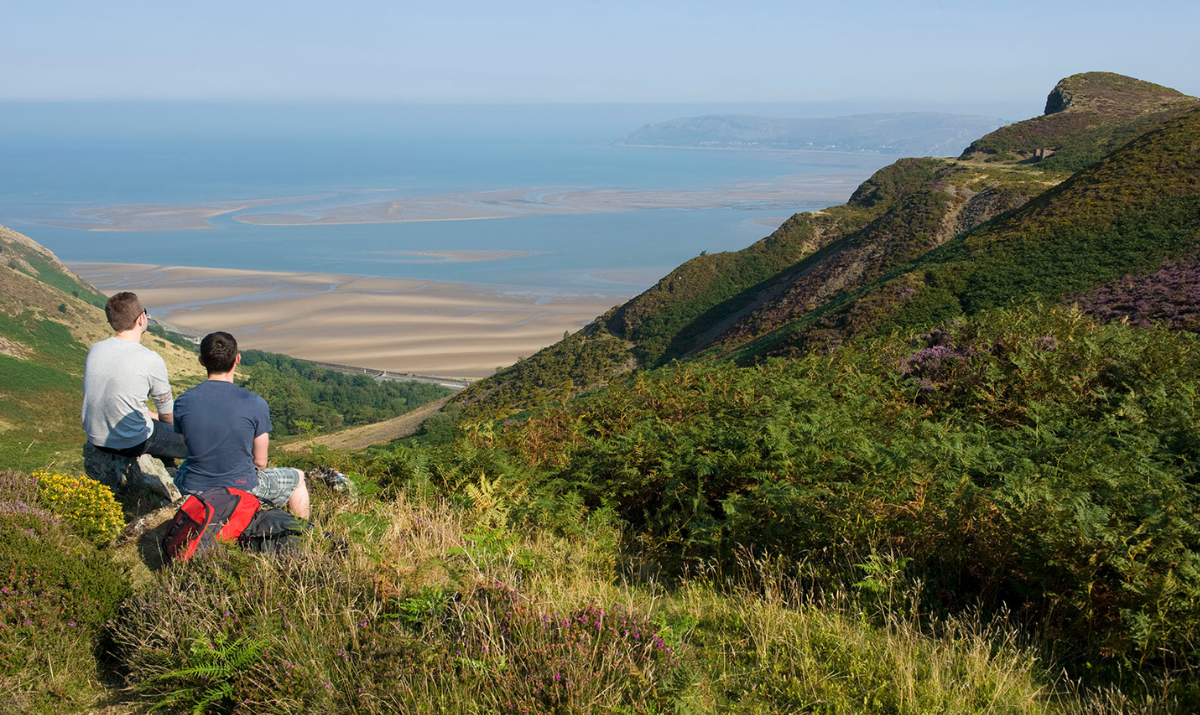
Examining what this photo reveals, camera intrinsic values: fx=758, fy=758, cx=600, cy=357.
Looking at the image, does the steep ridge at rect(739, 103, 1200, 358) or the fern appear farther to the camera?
the steep ridge at rect(739, 103, 1200, 358)

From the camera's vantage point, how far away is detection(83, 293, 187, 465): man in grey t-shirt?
5516 millimetres

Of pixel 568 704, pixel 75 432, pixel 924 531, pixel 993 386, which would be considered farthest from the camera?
pixel 75 432

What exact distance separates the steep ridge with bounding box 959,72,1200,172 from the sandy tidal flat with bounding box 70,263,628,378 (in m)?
35.1

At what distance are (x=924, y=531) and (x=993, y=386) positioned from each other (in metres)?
3.92

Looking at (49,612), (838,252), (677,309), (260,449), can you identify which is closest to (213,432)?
(260,449)

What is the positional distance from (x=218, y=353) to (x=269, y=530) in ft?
3.92

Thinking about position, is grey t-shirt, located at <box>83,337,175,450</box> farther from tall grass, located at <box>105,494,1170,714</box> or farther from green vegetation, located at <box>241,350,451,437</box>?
green vegetation, located at <box>241,350,451,437</box>

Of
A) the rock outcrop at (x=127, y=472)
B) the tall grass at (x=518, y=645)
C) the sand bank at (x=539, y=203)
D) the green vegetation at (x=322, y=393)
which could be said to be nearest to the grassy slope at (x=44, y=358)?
the green vegetation at (x=322, y=393)

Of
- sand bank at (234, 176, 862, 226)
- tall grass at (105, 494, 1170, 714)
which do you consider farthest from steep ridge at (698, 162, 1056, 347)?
sand bank at (234, 176, 862, 226)

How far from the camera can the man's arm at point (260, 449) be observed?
5.04 m

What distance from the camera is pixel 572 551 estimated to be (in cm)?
523

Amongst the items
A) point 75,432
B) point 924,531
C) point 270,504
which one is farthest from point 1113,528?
point 75,432

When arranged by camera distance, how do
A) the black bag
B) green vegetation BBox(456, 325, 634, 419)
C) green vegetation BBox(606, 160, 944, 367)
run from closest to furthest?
the black bag
green vegetation BBox(456, 325, 634, 419)
green vegetation BBox(606, 160, 944, 367)

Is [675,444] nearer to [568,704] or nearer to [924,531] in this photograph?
[924,531]
